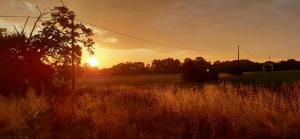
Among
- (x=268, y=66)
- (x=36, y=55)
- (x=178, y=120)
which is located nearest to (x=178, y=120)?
(x=178, y=120)

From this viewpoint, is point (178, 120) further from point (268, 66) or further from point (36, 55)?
point (268, 66)

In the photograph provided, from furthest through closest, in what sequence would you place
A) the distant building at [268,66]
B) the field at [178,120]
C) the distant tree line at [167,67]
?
the distant tree line at [167,67] < the distant building at [268,66] < the field at [178,120]

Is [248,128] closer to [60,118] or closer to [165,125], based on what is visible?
[165,125]

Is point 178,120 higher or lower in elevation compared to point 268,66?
lower

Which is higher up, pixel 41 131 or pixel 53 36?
pixel 53 36

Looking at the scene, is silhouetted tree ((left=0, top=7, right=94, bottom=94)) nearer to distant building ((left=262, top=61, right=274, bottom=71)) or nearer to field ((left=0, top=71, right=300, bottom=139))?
field ((left=0, top=71, right=300, bottom=139))

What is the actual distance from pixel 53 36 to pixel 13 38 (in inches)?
250

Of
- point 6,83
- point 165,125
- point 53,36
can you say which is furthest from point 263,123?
point 53,36

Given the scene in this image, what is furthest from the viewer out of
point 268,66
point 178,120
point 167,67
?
point 167,67

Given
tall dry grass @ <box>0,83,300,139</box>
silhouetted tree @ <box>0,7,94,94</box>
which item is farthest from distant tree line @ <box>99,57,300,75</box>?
tall dry grass @ <box>0,83,300,139</box>

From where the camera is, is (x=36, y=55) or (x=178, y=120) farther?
(x=36, y=55)

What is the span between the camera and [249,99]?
38.5ft

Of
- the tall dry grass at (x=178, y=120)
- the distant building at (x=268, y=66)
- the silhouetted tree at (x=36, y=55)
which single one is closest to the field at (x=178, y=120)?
the tall dry grass at (x=178, y=120)

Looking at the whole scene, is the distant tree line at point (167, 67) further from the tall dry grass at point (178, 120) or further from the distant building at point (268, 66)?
the tall dry grass at point (178, 120)
